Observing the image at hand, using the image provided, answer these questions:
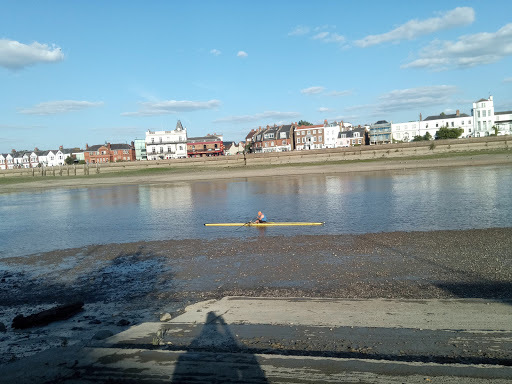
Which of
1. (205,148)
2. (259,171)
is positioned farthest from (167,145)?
(259,171)

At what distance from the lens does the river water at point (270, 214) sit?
17.4 m

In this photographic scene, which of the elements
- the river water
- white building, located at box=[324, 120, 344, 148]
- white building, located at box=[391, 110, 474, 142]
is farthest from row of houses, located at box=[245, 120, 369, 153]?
the river water

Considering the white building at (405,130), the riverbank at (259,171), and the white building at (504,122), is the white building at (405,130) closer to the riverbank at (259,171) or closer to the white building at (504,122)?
the white building at (504,122)

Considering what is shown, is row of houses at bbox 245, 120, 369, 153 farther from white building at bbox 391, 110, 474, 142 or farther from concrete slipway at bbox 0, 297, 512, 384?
concrete slipway at bbox 0, 297, 512, 384

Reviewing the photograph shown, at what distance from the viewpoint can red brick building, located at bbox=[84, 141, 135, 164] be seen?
116 meters

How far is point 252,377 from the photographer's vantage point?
522cm

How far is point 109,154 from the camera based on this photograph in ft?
381

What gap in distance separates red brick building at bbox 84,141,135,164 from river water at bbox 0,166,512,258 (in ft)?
280

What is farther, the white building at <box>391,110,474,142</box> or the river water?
the white building at <box>391,110,474,142</box>

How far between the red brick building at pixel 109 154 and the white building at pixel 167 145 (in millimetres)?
16108

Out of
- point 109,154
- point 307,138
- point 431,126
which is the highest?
Answer: point 431,126

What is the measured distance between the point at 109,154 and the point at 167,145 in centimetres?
2300

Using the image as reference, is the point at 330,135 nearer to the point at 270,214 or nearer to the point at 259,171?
the point at 259,171

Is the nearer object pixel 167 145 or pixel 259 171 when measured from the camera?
pixel 259 171
